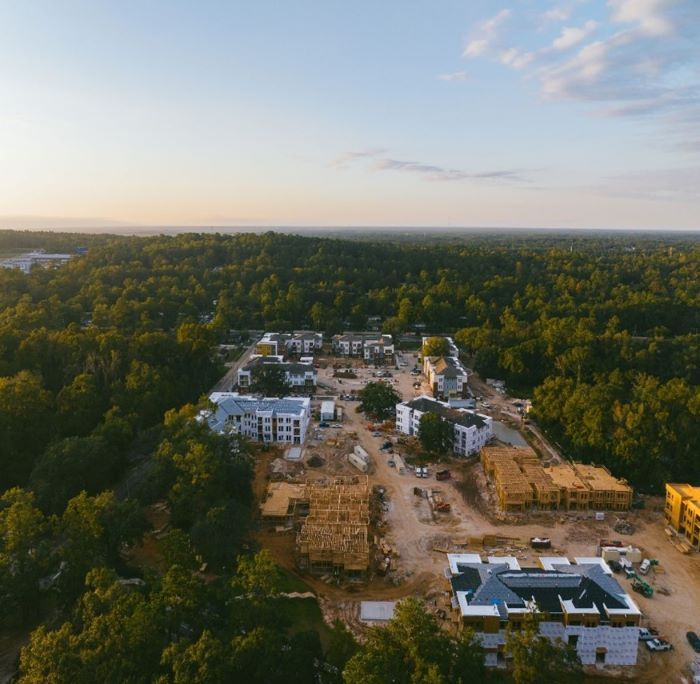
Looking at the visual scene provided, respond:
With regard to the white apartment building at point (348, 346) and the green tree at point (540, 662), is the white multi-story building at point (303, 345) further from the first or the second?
the green tree at point (540, 662)

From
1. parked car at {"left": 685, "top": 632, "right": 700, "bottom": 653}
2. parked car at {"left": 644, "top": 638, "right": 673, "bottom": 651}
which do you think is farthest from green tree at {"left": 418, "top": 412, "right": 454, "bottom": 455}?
parked car at {"left": 685, "top": 632, "right": 700, "bottom": 653}

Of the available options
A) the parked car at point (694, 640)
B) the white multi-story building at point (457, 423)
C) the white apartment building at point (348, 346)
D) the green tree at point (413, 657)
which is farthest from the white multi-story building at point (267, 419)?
the white apartment building at point (348, 346)

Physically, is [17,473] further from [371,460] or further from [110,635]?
[371,460]

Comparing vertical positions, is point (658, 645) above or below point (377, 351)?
below

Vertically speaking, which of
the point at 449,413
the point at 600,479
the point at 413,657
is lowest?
the point at 600,479

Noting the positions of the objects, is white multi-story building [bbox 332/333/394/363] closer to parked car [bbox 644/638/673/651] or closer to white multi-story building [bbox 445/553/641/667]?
white multi-story building [bbox 445/553/641/667]

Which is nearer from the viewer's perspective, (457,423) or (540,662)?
(540,662)

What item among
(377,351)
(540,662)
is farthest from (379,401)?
(540,662)

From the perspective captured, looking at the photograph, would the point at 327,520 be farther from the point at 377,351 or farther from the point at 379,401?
the point at 377,351

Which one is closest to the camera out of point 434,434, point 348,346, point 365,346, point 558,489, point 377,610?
point 377,610
